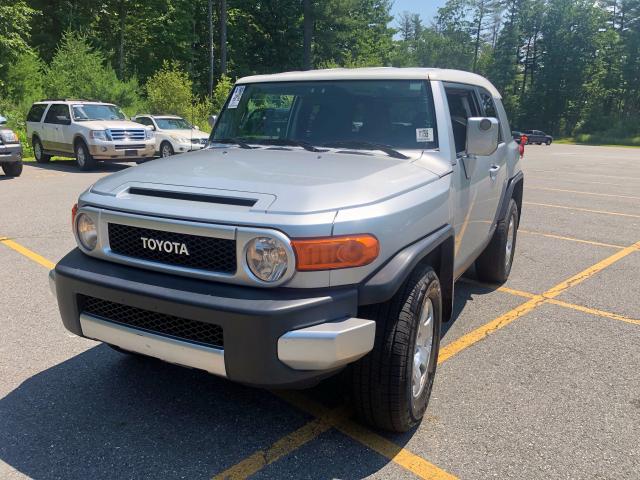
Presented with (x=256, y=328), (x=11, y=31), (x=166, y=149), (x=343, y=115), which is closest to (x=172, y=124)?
(x=166, y=149)

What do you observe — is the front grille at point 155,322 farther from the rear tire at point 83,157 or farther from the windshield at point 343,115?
the rear tire at point 83,157

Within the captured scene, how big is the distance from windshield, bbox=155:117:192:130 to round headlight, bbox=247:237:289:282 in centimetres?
1716

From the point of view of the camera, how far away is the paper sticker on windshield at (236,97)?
4344 mm

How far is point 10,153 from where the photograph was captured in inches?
513

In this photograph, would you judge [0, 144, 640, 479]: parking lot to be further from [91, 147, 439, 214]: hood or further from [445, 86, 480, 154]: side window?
[445, 86, 480, 154]: side window

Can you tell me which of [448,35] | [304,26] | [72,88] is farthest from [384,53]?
[72,88]

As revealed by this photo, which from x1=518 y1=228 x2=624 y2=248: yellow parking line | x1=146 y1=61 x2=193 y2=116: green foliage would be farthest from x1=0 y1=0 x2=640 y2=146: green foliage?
x1=518 y1=228 x2=624 y2=248: yellow parking line

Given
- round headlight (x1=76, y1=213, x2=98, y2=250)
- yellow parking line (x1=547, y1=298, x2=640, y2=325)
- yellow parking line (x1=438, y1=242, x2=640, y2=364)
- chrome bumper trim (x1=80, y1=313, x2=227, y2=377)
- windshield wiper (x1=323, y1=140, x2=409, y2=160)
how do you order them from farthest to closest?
yellow parking line (x1=547, y1=298, x2=640, y2=325) → yellow parking line (x1=438, y1=242, x2=640, y2=364) → windshield wiper (x1=323, y1=140, x2=409, y2=160) → round headlight (x1=76, y1=213, x2=98, y2=250) → chrome bumper trim (x1=80, y1=313, x2=227, y2=377)

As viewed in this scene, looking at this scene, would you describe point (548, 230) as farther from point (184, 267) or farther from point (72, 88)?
point (72, 88)

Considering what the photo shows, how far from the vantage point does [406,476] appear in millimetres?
2680

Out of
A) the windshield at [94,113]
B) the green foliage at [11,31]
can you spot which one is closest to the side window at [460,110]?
the windshield at [94,113]

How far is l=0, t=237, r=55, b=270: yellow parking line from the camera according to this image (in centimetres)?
614

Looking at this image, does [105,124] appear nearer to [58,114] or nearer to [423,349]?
[58,114]

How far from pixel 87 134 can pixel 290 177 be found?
14415 millimetres
